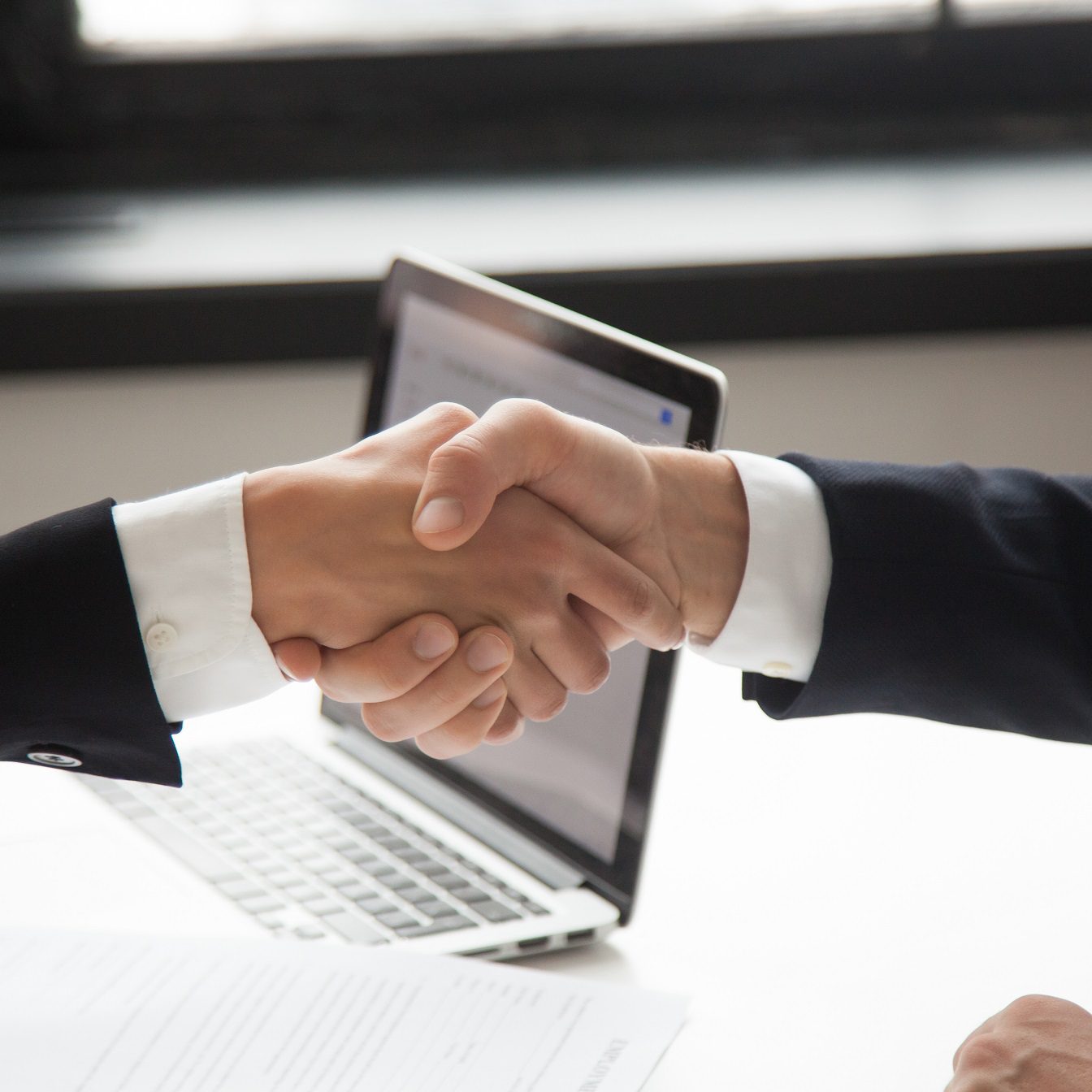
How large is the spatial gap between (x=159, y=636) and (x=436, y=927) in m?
0.24

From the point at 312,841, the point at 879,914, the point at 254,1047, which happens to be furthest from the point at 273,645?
the point at 879,914

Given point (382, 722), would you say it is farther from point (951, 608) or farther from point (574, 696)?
point (951, 608)

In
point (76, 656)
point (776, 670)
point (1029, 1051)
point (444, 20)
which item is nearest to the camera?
point (1029, 1051)

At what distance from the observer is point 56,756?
0.82 meters

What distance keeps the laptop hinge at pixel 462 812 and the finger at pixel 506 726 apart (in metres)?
0.05

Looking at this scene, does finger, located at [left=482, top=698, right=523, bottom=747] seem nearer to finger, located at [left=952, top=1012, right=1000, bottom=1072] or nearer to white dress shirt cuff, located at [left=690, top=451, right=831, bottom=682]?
white dress shirt cuff, located at [left=690, top=451, right=831, bottom=682]

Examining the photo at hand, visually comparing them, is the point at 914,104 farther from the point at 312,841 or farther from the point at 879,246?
the point at 312,841

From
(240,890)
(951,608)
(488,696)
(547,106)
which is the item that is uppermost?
(547,106)

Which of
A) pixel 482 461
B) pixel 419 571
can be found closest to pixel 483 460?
pixel 482 461

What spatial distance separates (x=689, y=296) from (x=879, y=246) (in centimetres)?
23

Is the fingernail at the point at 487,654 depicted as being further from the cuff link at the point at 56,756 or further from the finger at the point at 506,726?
the cuff link at the point at 56,756

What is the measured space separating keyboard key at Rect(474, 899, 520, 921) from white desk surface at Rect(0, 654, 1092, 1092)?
0.12 feet

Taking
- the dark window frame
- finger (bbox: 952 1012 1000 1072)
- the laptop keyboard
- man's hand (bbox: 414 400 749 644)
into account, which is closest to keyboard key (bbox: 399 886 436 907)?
the laptop keyboard

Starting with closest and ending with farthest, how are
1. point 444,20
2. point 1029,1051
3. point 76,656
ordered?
point 1029,1051
point 76,656
point 444,20
